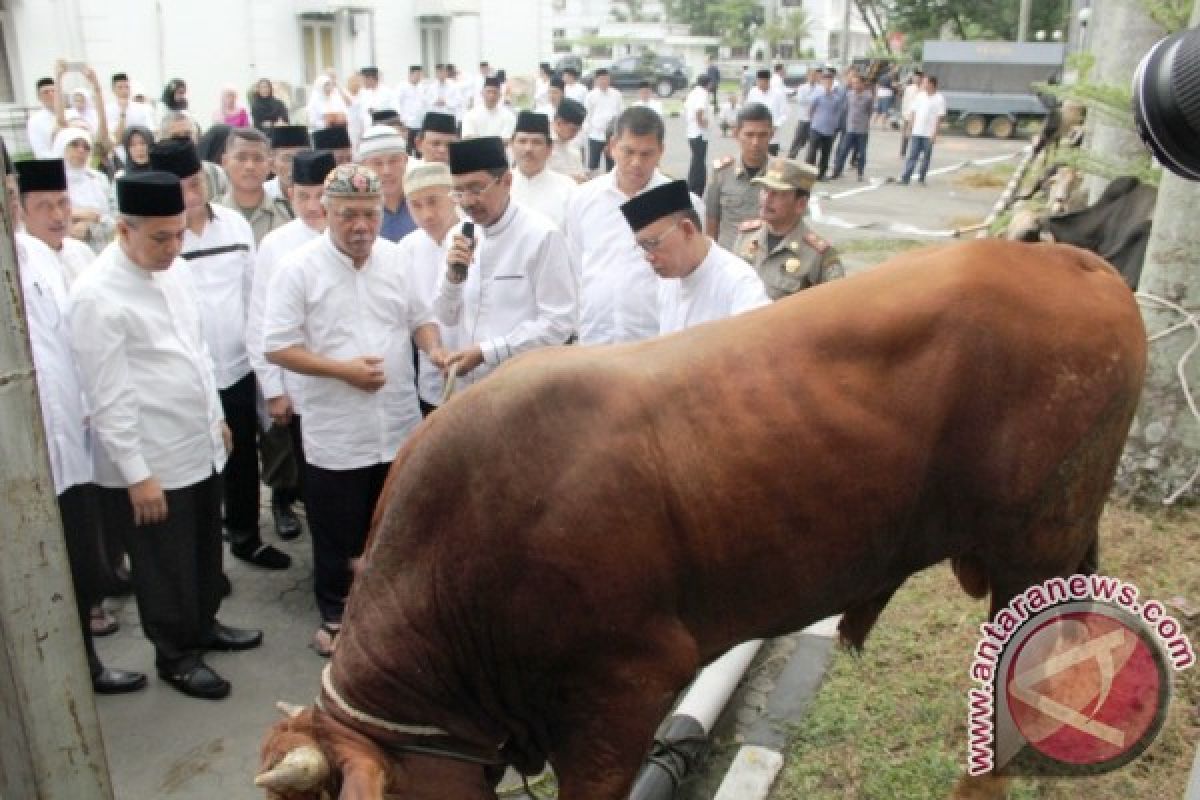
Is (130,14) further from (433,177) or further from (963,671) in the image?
(963,671)

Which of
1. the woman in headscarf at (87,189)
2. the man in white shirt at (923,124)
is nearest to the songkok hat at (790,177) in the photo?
the woman in headscarf at (87,189)

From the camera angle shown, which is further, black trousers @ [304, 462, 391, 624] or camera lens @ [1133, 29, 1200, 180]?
black trousers @ [304, 462, 391, 624]

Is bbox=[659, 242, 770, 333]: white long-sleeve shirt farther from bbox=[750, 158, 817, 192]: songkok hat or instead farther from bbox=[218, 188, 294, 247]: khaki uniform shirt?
bbox=[218, 188, 294, 247]: khaki uniform shirt

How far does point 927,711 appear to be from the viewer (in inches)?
153

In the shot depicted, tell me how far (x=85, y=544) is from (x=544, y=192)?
4.02m

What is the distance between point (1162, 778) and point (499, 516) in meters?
2.58

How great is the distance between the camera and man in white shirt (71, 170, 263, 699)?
13.4 ft

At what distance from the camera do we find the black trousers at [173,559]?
4.40 m

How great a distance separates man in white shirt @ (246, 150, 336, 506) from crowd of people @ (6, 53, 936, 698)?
0.05 feet

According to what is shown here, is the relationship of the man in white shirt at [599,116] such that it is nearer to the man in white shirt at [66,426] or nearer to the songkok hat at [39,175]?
the songkok hat at [39,175]

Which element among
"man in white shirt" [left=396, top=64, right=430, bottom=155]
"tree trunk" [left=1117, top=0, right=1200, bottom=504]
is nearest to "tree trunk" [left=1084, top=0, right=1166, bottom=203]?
"tree trunk" [left=1117, top=0, right=1200, bottom=504]

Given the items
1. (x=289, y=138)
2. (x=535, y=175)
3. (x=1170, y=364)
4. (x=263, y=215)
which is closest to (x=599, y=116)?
(x=535, y=175)

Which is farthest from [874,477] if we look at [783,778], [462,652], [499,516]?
[783,778]

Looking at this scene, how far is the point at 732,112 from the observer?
2302 centimetres
